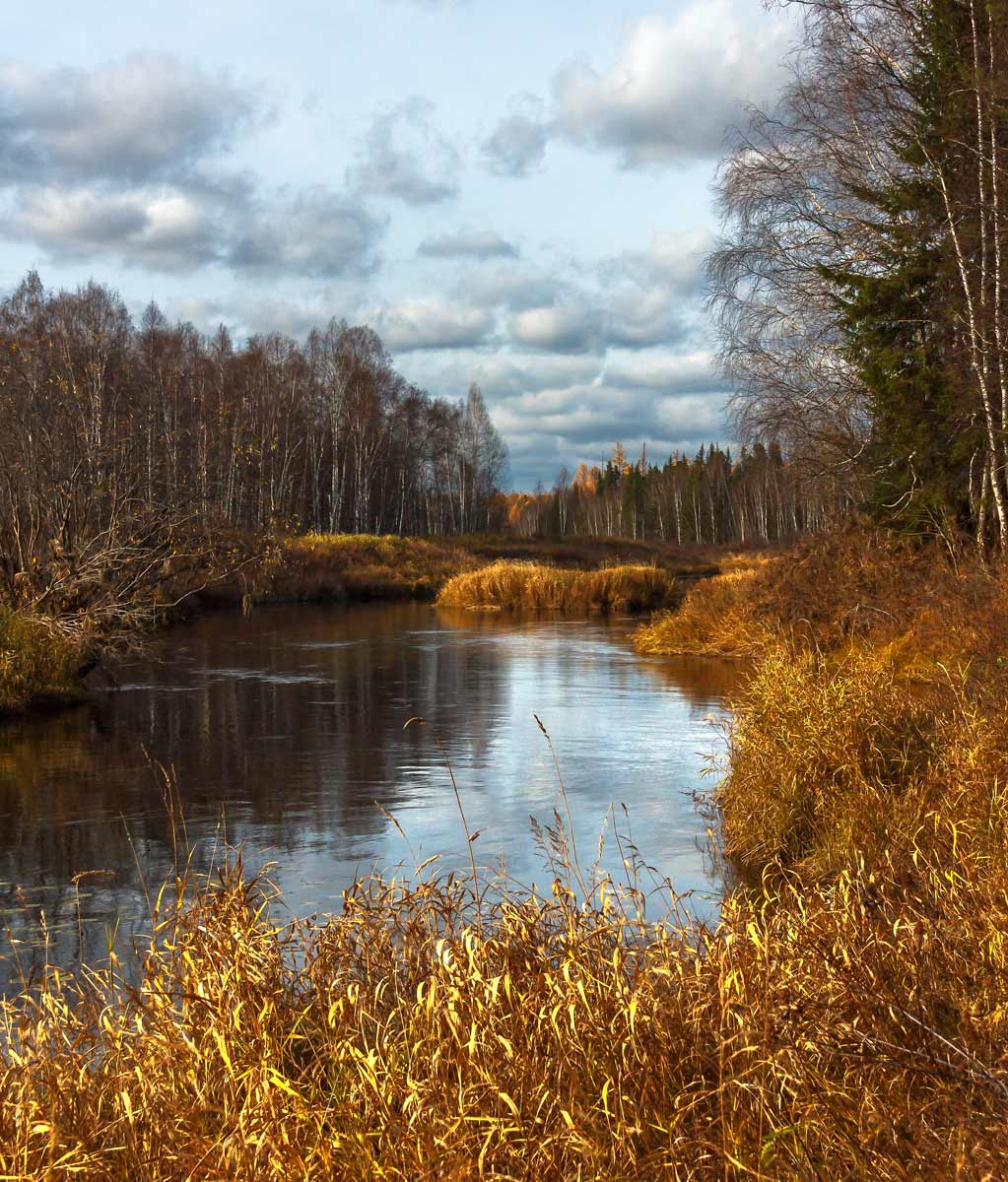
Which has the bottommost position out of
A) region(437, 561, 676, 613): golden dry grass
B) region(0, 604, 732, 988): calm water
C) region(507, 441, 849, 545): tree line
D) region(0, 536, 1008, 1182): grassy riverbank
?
region(0, 604, 732, 988): calm water

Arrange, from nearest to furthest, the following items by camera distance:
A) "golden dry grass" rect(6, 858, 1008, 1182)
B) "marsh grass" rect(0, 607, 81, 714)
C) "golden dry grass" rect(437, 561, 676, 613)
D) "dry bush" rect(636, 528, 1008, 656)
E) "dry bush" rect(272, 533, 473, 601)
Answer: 1. "golden dry grass" rect(6, 858, 1008, 1182)
2. "dry bush" rect(636, 528, 1008, 656)
3. "marsh grass" rect(0, 607, 81, 714)
4. "golden dry grass" rect(437, 561, 676, 613)
5. "dry bush" rect(272, 533, 473, 601)

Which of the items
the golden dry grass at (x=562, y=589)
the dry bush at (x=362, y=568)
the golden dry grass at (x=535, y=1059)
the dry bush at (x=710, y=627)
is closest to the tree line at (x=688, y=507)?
the dry bush at (x=362, y=568)

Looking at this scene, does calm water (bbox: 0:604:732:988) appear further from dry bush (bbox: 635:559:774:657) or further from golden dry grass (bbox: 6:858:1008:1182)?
golden dry grass (bbox: 6:858:1008:1182)

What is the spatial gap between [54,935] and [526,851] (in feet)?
10.3

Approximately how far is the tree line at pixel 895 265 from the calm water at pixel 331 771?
4281 millimetres

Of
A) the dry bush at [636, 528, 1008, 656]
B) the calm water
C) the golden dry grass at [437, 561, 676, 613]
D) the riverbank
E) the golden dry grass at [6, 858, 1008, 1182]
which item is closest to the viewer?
the golden dry grass at [6, 858, 1008, 1182]

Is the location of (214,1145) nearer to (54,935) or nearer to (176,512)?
(54,935)

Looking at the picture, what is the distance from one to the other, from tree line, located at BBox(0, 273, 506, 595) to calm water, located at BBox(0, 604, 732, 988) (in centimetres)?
360

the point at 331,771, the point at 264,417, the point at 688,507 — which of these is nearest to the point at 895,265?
the point at 331,771

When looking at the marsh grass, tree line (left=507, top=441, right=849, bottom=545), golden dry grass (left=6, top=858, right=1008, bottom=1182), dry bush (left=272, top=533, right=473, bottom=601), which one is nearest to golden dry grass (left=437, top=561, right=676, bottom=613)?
dry bush (left=272, top=533, right=473, bottom=601)

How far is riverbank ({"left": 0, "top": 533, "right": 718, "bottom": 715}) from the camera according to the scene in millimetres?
14109

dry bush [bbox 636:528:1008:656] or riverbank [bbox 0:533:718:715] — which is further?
riverbank [bbox 0:533:718:715]

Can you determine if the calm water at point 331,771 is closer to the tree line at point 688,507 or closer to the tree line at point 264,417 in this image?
the tree line at point 264,417

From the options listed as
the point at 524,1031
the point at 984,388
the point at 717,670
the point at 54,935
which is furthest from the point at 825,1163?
the point at 717,670
